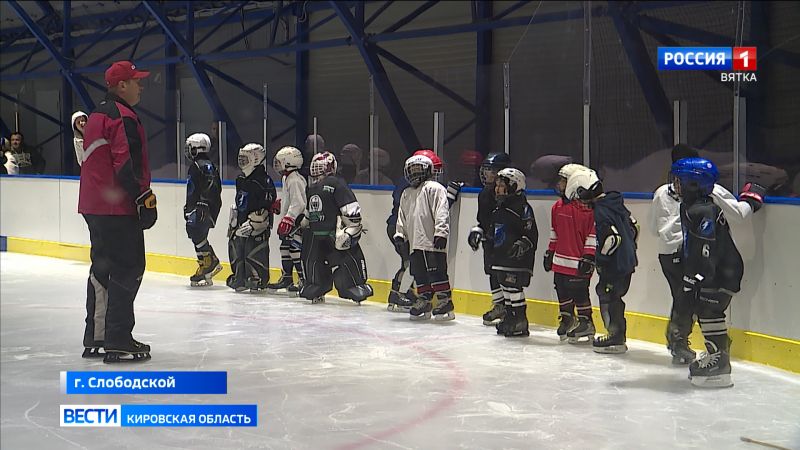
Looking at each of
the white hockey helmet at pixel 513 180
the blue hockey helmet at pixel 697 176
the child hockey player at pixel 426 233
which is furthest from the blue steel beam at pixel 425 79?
the blue hockey helmet at pixel 697 176

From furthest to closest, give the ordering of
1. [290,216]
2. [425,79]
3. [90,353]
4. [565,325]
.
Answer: [425,79] → [290,216] → [565,325] → [90,353]

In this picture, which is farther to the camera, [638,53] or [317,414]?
[638,53]

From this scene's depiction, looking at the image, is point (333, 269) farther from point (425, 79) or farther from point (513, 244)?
point (425, 79)

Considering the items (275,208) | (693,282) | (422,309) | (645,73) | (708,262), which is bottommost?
(422,309)

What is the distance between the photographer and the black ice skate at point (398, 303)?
7.74m

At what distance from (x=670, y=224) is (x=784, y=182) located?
783 millimetres

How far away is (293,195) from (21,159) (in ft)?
23.2

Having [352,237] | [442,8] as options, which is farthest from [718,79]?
[442,8]

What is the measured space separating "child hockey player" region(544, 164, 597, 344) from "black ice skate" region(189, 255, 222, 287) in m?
4.01

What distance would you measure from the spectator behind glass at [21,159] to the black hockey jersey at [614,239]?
965 cm

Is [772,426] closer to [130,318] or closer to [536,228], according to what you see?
[536,228]

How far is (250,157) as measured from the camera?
343 inches

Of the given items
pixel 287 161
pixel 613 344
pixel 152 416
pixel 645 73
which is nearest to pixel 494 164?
pixel 613 344

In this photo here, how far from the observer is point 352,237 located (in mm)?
7781
